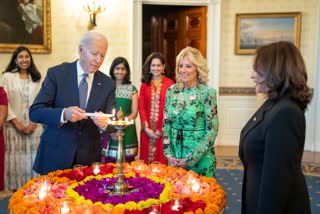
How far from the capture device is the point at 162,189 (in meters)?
1.97

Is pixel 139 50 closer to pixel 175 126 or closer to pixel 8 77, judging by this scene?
pixel 8 77

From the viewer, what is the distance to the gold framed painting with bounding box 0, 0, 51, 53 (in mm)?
5156

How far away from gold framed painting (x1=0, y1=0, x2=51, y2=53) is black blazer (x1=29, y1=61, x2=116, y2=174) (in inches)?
131

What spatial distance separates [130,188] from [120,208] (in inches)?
11.9

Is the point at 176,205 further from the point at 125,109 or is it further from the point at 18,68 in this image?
the point at 18,68

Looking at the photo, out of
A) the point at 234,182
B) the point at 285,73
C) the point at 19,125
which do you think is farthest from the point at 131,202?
the point at 234,182

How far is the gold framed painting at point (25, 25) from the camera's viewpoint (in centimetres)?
516

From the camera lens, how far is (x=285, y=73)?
1654 millimetres

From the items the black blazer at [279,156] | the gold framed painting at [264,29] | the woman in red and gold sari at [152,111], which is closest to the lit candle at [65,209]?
the black blazer at [279,156]

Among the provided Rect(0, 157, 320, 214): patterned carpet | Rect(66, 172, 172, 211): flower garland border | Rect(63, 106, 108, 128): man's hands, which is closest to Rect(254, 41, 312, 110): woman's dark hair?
Rect(66, 172, 172, 211): flower garland border

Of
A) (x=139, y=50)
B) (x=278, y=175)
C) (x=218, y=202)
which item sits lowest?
(x=218, y=202)

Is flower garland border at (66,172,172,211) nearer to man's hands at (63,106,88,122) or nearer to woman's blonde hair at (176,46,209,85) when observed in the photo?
man's hands at (63,106,88,122)

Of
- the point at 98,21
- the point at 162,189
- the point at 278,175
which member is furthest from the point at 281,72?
the point at 98,21

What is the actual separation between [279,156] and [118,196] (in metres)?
0.81
